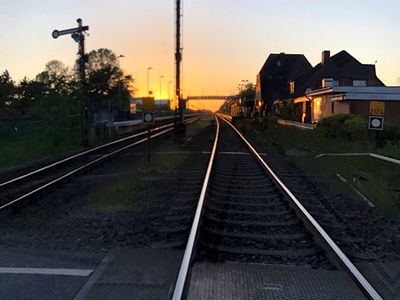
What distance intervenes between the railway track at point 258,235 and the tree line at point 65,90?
21389 mm

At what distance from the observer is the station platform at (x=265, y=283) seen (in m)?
5.30

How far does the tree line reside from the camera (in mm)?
33219

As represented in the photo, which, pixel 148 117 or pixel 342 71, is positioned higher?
pixel 342 71

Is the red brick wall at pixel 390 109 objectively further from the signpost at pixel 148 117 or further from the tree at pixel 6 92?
the tree at pixel 6 92

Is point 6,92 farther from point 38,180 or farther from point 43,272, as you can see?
point 43,272

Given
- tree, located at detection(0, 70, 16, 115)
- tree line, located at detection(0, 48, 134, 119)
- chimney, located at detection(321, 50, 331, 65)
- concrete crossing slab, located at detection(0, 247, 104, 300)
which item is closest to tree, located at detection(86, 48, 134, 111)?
tree line, located at detection(0, 48, 134, 119)

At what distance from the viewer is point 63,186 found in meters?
14.1

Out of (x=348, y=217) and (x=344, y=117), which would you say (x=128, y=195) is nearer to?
(x=348, y=217)

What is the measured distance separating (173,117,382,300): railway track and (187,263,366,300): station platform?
0.43 feet

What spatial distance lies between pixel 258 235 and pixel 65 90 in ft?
134

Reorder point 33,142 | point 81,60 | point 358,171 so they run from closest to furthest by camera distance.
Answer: point 358,171
point 81,60
point 33,142

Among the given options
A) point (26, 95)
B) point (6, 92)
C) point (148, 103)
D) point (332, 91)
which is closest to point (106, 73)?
point (26, 95)

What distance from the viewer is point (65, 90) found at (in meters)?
46.3

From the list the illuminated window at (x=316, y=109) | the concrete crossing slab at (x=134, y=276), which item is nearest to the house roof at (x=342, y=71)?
the illuminated window at (x=316, y=109)
